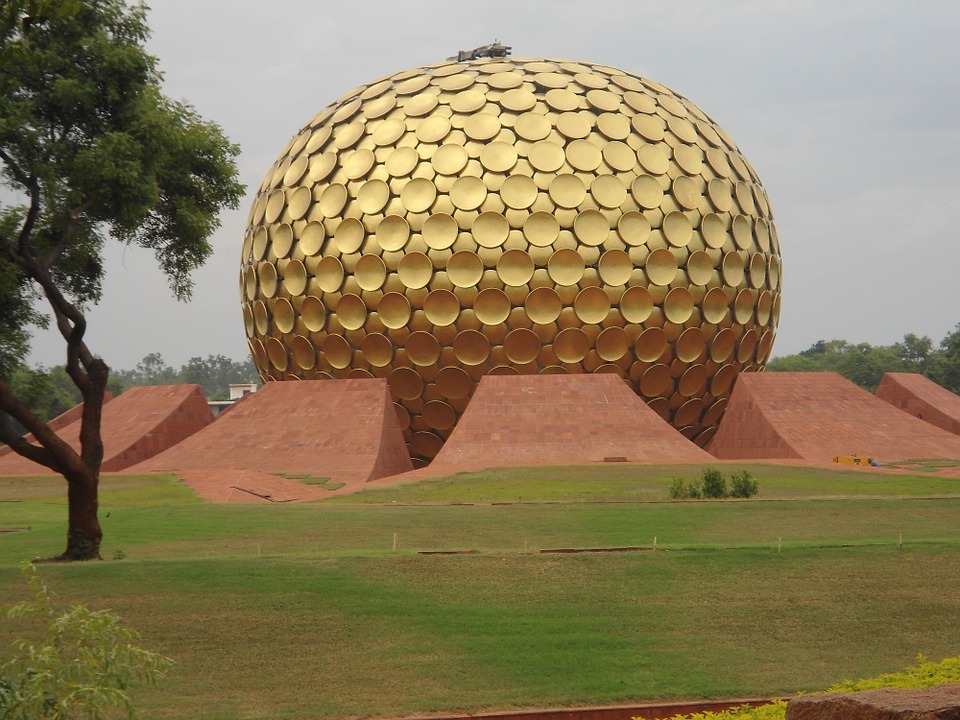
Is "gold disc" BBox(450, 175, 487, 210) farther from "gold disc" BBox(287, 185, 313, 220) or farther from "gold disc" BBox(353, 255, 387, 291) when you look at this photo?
"gold disc" BBox(287, 185, 313, 220)

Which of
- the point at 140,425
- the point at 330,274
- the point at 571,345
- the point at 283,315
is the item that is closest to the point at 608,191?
the point at 571,345

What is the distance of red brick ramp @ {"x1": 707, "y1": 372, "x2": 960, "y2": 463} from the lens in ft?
82.2

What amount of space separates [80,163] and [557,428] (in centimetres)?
1363

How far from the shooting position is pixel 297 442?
24.9 meters

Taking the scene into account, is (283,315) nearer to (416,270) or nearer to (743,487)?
(416,270)

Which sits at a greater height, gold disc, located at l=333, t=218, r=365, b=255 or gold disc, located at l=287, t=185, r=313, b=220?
gold disc, located at l=287, t=185, r=313, b=220

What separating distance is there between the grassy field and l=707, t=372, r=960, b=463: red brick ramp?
30.4 ft

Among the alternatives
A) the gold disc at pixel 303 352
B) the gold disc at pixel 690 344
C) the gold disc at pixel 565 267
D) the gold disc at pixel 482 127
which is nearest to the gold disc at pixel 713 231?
the gold disc at pixel 690 344

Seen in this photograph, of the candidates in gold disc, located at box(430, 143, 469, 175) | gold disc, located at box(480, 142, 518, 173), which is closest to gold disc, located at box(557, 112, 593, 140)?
gold disc, located at box(480, 142, 518, 173)

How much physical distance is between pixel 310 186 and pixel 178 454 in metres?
8.00

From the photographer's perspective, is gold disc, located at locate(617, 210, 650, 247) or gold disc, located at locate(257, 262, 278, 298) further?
gold disc, located at locate(257, 262, 278, 298)

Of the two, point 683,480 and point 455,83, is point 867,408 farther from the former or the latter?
point 455,83

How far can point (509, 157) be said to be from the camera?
27516 millimetres

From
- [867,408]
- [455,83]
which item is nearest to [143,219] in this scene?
[455,83]
